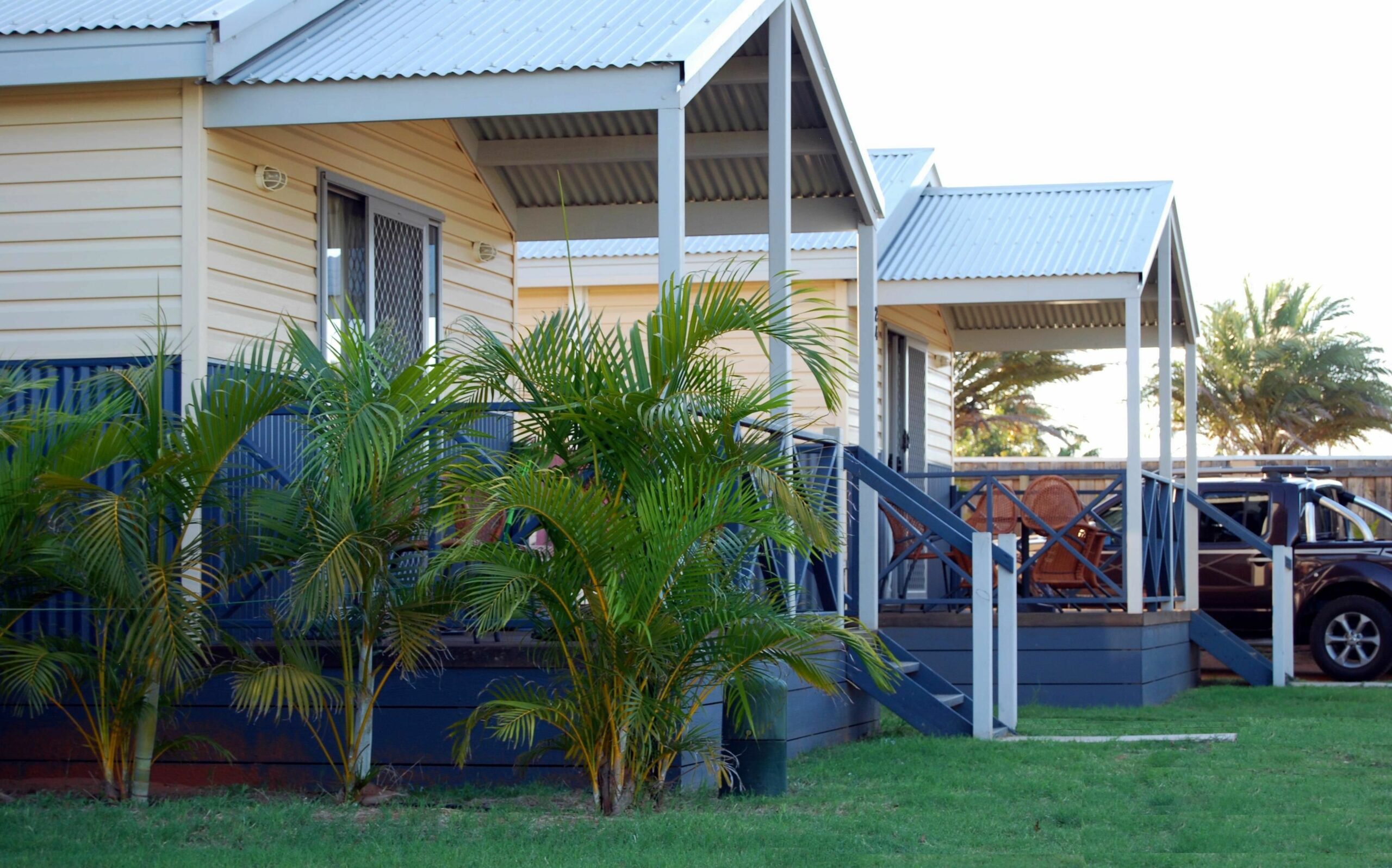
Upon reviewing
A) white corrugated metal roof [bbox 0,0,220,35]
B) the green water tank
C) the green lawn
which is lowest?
the green lawn

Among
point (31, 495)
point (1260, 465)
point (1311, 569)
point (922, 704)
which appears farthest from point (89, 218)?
point (1260, 465)

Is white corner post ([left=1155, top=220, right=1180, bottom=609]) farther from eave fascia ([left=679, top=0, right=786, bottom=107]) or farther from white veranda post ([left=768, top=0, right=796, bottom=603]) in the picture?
eave fascia ([left=679, top=0, right=786, bottom=107])

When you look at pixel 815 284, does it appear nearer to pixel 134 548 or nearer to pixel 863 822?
pixel 863 822

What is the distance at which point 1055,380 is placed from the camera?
28.0m

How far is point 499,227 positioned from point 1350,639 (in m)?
8.22

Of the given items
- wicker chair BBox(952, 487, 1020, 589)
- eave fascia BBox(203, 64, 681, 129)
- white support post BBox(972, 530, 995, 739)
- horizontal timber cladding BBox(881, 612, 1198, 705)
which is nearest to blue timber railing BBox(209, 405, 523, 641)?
eave fascia BBox(203, 64, 681, 129)

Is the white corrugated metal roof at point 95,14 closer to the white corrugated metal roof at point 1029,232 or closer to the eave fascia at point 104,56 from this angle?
the eave fascia at point 104,56

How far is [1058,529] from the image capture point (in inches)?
475

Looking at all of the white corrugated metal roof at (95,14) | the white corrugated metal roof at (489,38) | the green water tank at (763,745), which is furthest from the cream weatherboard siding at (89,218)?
the green water tank at (763,745)

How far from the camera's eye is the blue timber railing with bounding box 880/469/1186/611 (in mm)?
11867

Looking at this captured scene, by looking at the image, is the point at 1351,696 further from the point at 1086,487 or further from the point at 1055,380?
the point at 1055,380

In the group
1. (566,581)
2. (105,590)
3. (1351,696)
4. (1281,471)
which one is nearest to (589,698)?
(566,581)

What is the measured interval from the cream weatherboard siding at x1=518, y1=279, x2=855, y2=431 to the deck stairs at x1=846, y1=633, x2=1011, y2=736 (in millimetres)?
3764

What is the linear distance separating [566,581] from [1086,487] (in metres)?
16.8
